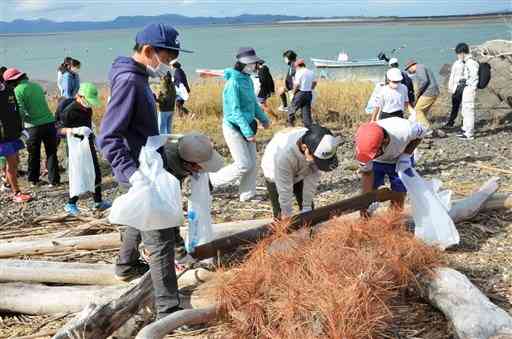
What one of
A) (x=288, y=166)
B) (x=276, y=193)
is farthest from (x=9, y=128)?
(x=288, y=166)

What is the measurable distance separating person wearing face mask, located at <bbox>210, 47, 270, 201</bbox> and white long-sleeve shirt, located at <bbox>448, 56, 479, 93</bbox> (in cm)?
523

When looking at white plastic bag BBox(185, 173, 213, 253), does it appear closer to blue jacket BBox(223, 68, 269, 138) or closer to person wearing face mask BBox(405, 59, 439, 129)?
blue jacket BBox(223, 68, 269, 138)

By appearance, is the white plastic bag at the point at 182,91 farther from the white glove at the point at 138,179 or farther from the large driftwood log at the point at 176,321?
the large driftwood log at the point at 176,321

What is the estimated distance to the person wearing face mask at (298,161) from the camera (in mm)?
3674

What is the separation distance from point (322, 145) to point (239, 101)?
2.60 metres

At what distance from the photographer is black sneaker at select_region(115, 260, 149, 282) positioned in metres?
3.70

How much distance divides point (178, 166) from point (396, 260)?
56.4 inches

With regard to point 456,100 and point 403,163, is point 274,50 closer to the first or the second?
point 456,100

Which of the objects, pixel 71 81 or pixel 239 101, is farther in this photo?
pixel 71 81

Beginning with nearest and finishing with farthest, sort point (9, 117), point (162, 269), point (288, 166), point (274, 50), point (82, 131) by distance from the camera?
point (162, 269) < point (288, 166) < point (82, 131) < point (9, 117) < point (274, 50)

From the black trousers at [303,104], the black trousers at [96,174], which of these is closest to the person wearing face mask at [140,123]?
the black trousers at [96,174]

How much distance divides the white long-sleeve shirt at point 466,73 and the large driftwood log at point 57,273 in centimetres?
794

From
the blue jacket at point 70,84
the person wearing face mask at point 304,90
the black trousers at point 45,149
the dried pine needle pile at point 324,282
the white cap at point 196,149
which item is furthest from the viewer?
the person wearing face mask at point 304,90

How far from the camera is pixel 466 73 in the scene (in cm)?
996
